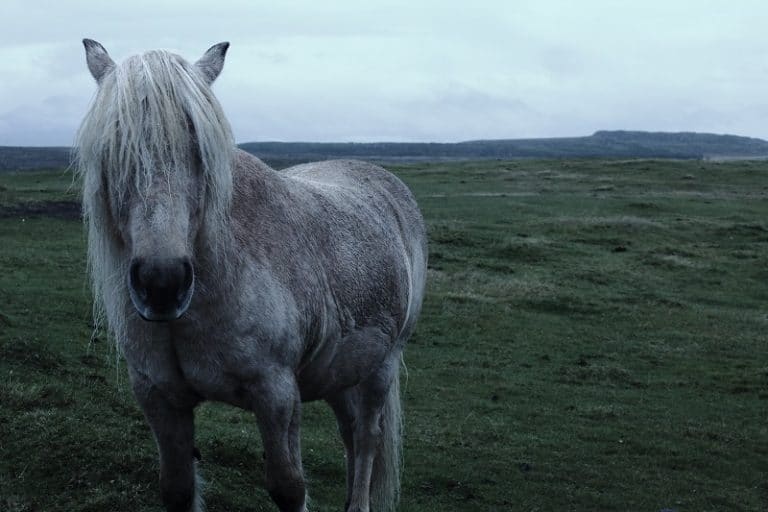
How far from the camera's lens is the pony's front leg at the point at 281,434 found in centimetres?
436

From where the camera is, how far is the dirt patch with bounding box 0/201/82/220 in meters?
24.0

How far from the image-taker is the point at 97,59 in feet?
13.9

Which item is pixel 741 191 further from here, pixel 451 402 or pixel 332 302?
pixel 332 302

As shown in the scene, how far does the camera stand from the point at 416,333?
14938 millimetres

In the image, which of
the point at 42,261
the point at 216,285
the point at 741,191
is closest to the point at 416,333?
the point at 42,261

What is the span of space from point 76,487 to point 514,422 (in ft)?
18.7

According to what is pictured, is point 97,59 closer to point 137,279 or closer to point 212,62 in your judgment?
point 212,62

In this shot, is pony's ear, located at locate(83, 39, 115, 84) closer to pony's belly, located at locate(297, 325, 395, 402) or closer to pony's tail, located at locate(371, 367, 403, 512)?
pony's belly, located at locate(297, 325, 395, 402)

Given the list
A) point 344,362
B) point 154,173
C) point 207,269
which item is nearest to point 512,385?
point 344,362

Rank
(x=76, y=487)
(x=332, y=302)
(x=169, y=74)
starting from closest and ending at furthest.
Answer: (x=169, y=74) → (x=332, y=302) → (x=76, y=487)

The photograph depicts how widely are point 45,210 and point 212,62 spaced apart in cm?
2201

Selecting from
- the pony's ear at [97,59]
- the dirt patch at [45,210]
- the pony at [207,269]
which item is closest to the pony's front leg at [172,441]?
the pony at [207,269]

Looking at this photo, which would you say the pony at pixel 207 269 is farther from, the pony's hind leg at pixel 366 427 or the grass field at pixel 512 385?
the grass field at pixel 512 385

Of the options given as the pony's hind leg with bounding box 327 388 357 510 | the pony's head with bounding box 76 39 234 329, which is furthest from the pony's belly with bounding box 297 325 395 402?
the pony's head with bounding box 76 39 234 329
